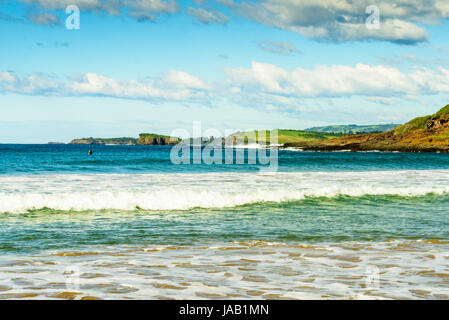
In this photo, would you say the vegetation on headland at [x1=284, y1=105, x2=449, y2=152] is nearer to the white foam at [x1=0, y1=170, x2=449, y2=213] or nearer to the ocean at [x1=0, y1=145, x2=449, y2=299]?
the white foam at [x1=0, y1=170, x2=449, y2=213]

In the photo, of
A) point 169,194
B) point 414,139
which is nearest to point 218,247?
point 169,194

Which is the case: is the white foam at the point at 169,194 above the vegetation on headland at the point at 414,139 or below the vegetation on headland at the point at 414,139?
below

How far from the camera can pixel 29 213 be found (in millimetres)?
18312

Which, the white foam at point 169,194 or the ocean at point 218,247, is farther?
the white foam at point 169,194

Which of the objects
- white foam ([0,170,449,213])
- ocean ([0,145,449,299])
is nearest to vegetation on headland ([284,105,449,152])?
white foam ([0,170,449,213])

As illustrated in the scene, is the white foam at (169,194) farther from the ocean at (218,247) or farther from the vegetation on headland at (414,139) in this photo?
the vegetation on headland at (414,139)

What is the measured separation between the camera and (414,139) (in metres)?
148

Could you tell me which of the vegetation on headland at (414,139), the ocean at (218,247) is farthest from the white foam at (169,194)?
the vegetation on headland at (414,139)

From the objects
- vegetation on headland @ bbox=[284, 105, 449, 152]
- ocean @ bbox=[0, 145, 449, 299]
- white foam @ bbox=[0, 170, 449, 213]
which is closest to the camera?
ocean @ bbox=[0, 145, 449, 299]

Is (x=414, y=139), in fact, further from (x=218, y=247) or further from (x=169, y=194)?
(x=218, y=247)

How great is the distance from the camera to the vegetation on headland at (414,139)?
13512 cm

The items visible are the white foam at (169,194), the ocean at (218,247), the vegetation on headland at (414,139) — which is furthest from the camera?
the vegetation on headland at (414,139)

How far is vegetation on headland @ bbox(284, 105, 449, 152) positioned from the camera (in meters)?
135
